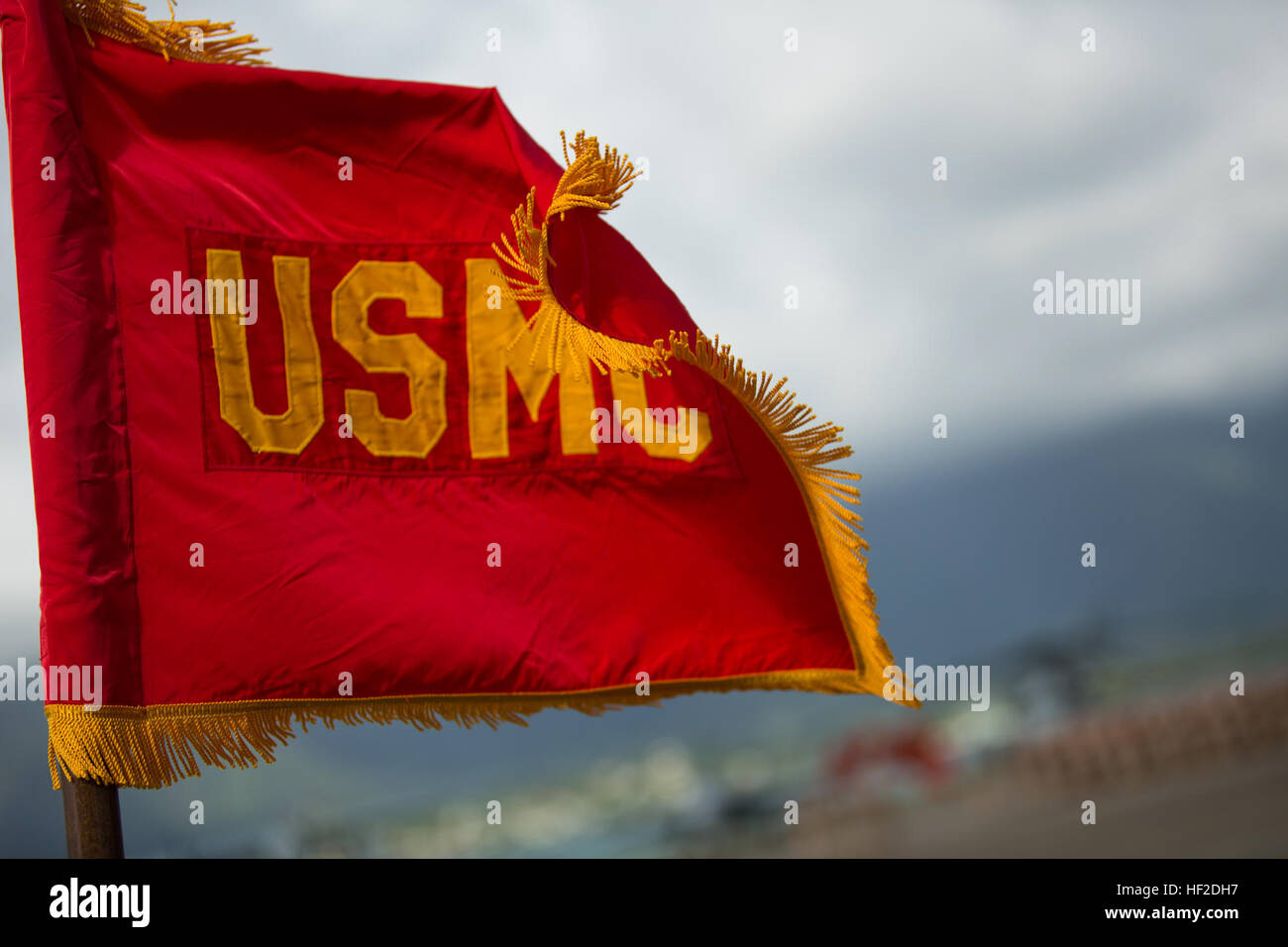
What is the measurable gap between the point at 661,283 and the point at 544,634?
125 centimetres

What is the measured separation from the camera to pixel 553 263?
3.41 meters

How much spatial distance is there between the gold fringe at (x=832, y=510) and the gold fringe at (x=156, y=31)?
172cm

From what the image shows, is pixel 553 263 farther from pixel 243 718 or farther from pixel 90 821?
pixel 90 821

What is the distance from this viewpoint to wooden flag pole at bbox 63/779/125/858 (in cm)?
278

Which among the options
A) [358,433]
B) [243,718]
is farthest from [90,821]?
[358,433]

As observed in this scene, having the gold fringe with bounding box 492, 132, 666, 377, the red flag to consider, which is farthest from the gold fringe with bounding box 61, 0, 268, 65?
the gold fringe with bounding box 492, 132, 666, 377

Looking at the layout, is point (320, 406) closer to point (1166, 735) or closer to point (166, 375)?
point (166, 375)

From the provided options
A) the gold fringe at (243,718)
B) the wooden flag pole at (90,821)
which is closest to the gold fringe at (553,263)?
the gold fringe at (243,718)

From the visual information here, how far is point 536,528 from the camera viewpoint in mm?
3477

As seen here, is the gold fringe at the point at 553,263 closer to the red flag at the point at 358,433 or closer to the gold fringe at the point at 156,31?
the red flag at the point at 358,433

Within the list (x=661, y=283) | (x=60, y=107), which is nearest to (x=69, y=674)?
(x=60, y=107)

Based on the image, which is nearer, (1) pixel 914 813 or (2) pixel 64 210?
(2) pixel 64 210

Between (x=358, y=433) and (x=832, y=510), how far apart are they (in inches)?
60.8

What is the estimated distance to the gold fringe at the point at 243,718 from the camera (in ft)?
9.23
